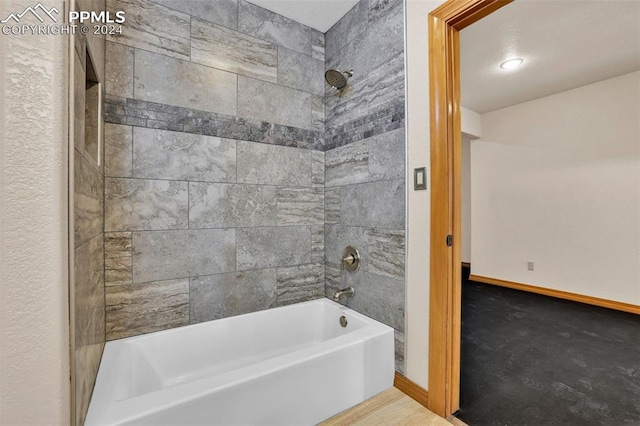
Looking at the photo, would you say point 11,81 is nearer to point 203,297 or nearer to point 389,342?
point 203,297

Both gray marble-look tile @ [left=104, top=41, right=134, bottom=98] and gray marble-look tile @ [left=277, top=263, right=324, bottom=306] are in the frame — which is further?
gray marble-look tile @ [left=277, top=263, right=324, bottom=306]

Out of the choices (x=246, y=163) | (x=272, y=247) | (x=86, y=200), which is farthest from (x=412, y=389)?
(x=86, y=200)

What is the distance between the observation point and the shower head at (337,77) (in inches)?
79.9

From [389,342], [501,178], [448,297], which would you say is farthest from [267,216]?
[501,178]

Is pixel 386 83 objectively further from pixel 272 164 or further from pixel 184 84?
pixel 184 84

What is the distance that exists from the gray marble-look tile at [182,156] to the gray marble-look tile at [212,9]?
798 millimetres

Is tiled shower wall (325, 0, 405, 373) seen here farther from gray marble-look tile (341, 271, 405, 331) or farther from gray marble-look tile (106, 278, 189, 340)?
gray marble-look tile (106, 278, 189, 340)

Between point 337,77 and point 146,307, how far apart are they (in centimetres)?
199

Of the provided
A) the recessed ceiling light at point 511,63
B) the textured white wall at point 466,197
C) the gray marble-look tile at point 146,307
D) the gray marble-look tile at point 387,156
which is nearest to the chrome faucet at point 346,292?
the gray marble-look tile at point 387,156

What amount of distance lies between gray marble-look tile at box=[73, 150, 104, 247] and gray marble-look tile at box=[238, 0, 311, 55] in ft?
4.77

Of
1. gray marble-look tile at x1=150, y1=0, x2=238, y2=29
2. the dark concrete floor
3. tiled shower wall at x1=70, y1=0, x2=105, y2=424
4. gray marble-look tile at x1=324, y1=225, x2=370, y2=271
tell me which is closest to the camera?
tiled shower wall at x1=70, y1=0, x2=105, y2=424

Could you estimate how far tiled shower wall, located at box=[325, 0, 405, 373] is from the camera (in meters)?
1.74

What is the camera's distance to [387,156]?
182 centimetres

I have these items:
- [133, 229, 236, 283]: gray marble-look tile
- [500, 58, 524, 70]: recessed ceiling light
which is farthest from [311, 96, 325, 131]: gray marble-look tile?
[500, 58, 524, 70]: recessed ceiling light
